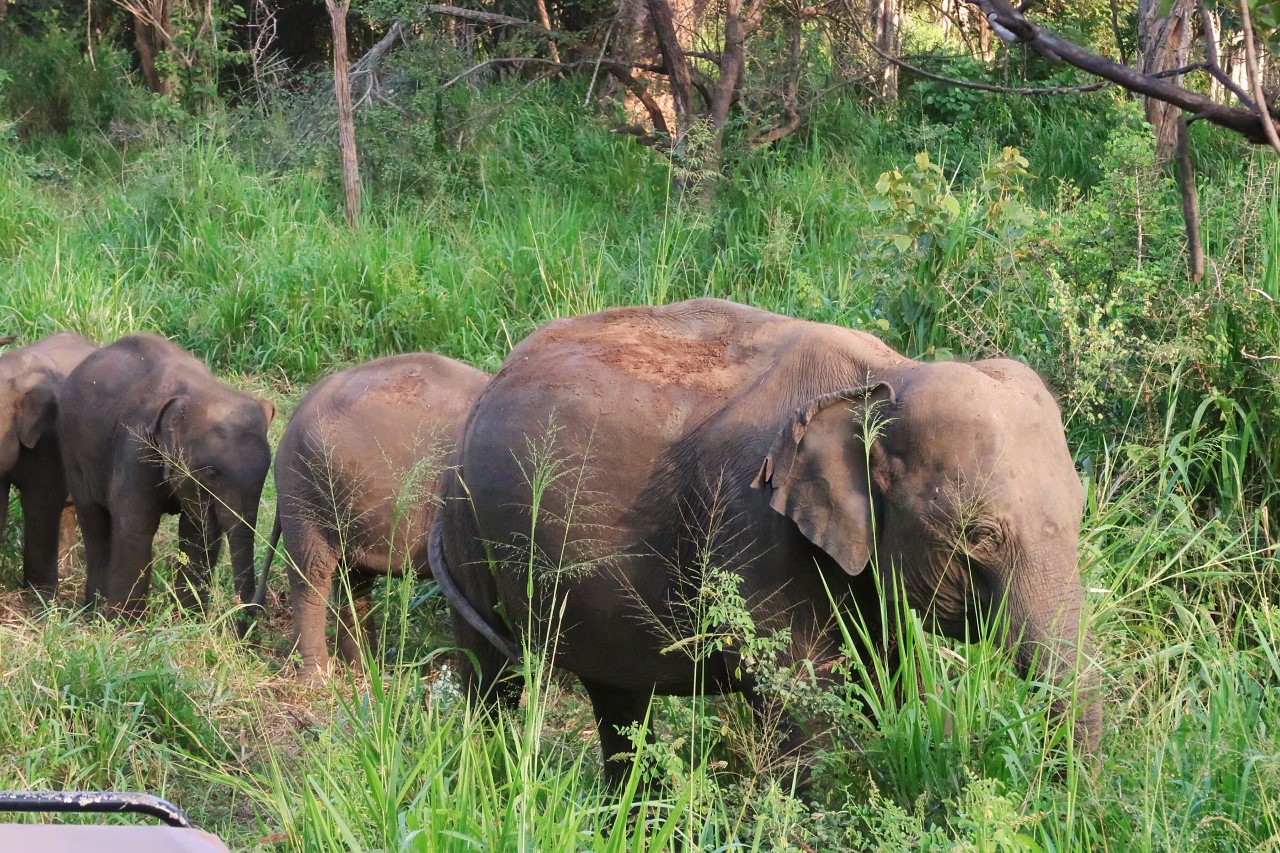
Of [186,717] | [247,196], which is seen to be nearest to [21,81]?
[247,196]

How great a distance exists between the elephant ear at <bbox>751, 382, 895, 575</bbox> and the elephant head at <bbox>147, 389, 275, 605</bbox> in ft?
11.0

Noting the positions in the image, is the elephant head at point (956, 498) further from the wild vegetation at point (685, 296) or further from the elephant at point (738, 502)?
the wild vegetation at point (685, 296)

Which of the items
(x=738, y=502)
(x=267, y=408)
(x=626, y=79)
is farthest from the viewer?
(x=626, y=79)

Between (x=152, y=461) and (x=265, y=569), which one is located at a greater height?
(x=152, y=461)

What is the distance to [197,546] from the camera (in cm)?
626

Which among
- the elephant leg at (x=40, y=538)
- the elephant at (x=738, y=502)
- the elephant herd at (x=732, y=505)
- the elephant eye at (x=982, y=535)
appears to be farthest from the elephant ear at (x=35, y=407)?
the elephant eye at (x=982, y=535)

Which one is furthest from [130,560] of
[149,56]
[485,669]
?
[149,56]

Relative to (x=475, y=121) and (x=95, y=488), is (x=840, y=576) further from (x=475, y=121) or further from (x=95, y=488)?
(x=475, y=121)

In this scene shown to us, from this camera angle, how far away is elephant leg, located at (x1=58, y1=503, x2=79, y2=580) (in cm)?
729

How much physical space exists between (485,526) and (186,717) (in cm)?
114

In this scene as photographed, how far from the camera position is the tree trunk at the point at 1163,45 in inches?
234

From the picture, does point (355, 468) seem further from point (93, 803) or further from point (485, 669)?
point (93, 803)

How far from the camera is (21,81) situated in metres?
13.7

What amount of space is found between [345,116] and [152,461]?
138 inches
